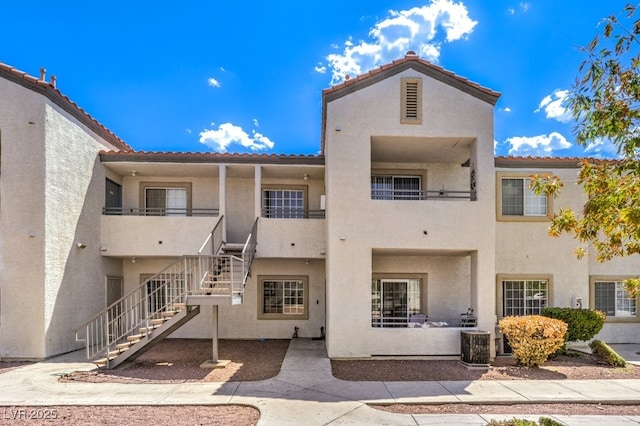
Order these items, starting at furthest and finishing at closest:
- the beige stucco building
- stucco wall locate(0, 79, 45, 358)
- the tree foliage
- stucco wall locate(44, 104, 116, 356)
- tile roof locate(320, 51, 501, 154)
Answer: tile roof locate(320, 51, 501, 154) < stucco wall locate(44, 104, 116, 356) < the beige stucco building < stucco wall locate(0, 79, 45, 358) < the tree foliage

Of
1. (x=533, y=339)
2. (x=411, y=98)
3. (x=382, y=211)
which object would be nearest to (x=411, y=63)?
(x=411, y=98)

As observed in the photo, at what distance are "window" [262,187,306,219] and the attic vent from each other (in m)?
5.16

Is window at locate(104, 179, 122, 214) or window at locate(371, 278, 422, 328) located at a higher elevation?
window at locate(104, 179, 122, 214)

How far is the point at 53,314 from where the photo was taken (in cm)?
1130

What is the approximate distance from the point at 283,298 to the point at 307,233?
123 inches

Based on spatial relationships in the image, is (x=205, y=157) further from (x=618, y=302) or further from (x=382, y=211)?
(x=618, y=302)

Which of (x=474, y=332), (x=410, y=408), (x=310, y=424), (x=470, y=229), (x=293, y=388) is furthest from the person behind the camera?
(x=470, y=229)

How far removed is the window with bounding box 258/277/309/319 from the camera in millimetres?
14773

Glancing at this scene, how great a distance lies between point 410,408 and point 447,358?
14.2ft

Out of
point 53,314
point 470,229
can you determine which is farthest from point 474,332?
point 53,314

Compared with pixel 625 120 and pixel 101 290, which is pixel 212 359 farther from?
pixel 625 120

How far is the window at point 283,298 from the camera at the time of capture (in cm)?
1477

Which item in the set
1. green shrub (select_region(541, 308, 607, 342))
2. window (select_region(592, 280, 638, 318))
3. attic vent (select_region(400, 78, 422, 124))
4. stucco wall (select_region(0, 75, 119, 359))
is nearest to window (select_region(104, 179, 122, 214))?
stucco wall (select_region(0, 75, 119, 359))

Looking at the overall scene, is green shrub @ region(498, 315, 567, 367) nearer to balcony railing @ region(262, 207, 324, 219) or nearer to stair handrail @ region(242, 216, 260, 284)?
balcony railing @ region(262, 207, 324, 219)
